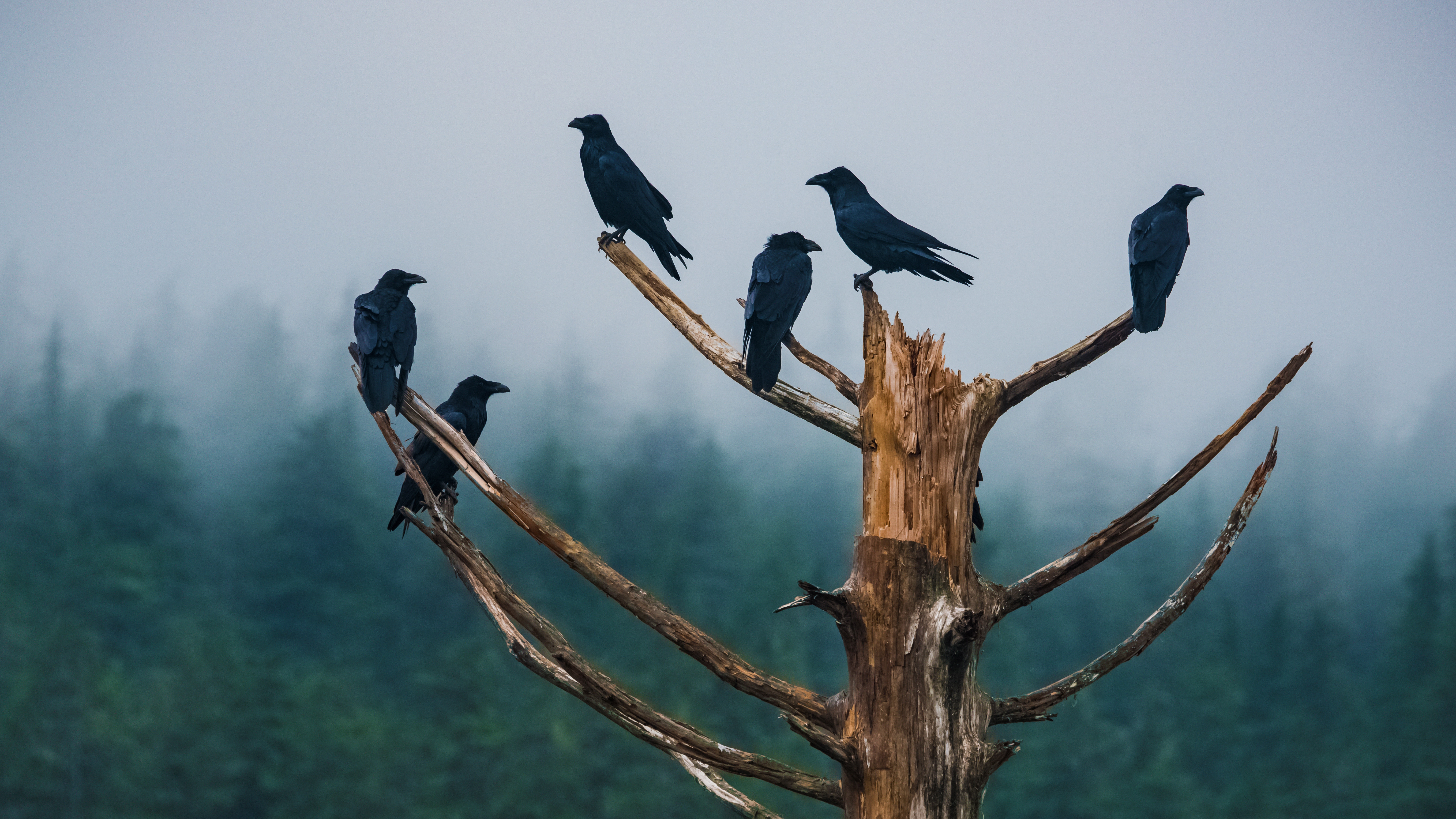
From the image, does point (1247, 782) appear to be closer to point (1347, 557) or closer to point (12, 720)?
point (1347, 557)

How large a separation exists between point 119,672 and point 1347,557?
16230 mm

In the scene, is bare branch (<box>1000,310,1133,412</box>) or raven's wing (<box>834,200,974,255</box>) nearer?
bare branch (<box>1000,310,1133,412</box>)

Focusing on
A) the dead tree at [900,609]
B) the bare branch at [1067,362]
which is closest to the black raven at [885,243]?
the bare branch at [1067,362]

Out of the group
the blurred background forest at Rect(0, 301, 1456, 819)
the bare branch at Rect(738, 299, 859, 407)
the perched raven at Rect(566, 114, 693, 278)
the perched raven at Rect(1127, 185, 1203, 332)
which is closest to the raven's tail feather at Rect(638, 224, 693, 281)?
the perched raven at Rect(566, 114, 693, 278)

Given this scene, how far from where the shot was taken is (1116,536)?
267 centimetres

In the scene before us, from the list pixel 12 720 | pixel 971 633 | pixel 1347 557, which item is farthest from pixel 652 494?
pixel 971 633

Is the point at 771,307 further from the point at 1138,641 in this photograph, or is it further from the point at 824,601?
the point at 1138,641

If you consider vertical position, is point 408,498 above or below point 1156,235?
below

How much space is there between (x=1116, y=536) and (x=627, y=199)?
8.88ft

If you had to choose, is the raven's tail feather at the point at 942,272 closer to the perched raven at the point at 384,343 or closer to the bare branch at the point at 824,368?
the bare branch at the point at 824,368

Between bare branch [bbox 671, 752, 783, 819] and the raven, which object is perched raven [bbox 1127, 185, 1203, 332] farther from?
bare branch [bbox 671, 752, 783, 819]

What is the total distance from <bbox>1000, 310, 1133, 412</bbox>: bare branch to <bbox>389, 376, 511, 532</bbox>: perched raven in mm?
2215

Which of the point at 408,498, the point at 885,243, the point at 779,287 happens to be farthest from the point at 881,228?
the point at 408,498

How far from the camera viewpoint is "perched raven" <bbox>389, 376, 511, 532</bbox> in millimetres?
4336
